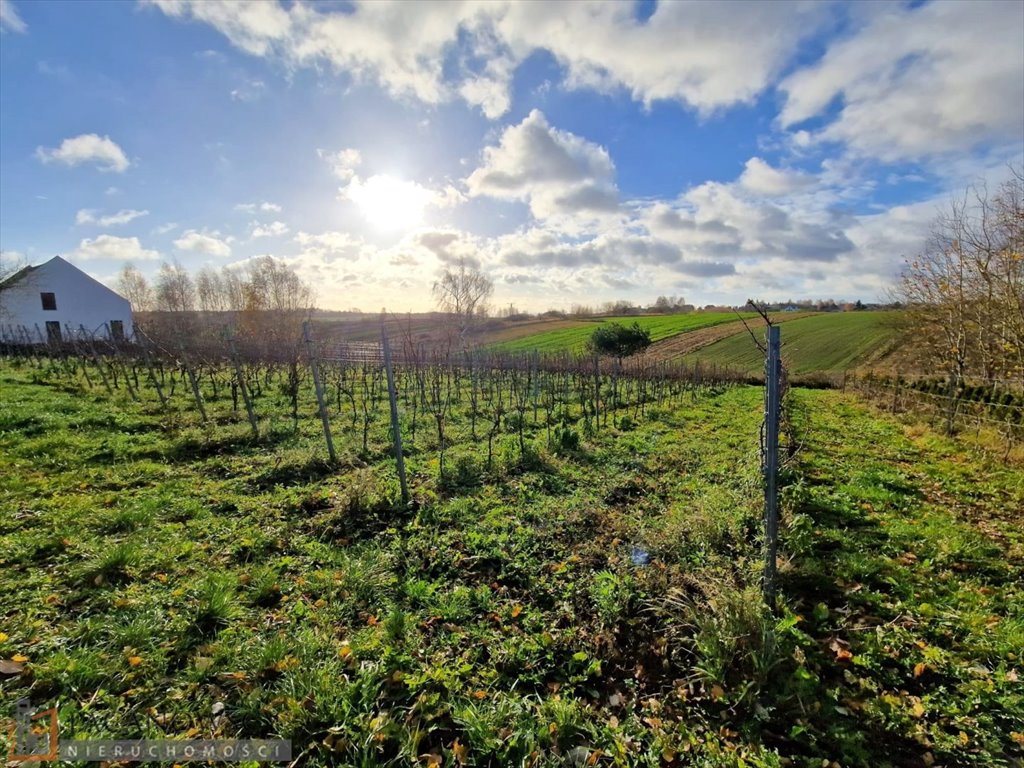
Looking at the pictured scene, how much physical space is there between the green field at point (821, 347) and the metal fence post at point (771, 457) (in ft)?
98.0

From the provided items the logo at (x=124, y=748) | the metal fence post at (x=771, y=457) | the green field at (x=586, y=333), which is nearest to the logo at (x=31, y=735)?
the logo at (x=124, y=748)

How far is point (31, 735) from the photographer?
7.02 feet

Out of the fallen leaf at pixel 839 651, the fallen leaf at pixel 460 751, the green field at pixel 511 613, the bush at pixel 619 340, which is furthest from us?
the bush at pixel 619 340

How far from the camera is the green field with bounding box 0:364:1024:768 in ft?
7.82

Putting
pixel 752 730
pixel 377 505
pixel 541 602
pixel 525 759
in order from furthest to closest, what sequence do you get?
1. pixel 377 505
2. pixel 541 602
3. pixel 752 730
4. pixel 525 759

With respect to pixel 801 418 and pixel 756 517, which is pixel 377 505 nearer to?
pixel 756 517

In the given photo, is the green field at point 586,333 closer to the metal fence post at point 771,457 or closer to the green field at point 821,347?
the green field at point 821,347

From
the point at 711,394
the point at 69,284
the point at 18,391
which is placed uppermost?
the point at 69,284

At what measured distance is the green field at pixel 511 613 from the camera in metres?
2.38

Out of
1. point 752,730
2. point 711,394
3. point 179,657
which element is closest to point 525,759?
point 752,730

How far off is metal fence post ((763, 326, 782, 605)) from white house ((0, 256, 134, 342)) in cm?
3804

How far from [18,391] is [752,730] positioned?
15.4 meters

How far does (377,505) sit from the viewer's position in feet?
17.7

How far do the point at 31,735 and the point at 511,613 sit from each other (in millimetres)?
2749
